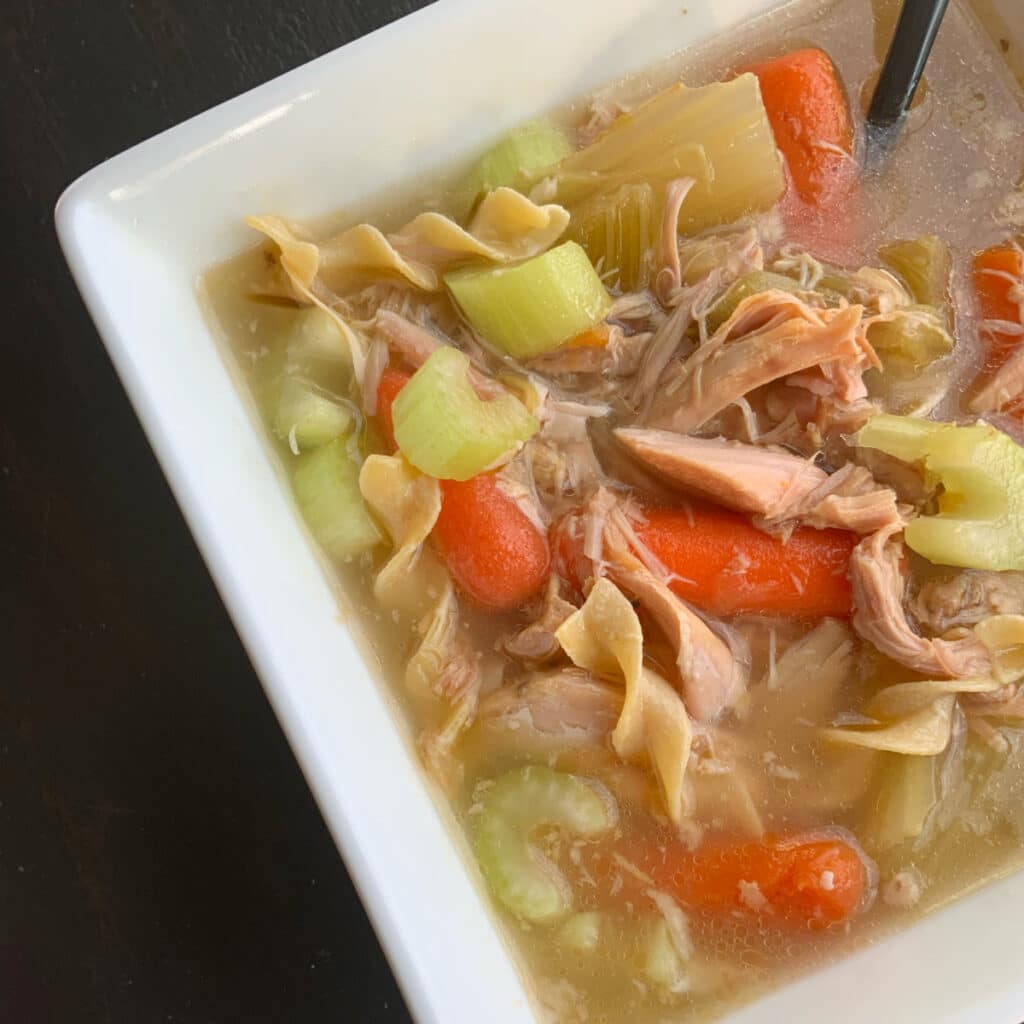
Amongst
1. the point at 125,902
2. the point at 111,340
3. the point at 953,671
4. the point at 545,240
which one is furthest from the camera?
the point at 125,902

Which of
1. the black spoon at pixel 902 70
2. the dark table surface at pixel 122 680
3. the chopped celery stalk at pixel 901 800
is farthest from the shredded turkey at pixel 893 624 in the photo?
the dark table surface at pixel 122 680

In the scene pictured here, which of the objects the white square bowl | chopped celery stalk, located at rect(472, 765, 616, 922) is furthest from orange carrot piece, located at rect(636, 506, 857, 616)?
the white square bowl

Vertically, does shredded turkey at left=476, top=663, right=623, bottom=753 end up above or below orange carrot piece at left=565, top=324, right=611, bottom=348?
below

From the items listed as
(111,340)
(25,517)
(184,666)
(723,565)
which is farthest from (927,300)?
(25,517)

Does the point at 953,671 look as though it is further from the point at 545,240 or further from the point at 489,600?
the point at 545,240

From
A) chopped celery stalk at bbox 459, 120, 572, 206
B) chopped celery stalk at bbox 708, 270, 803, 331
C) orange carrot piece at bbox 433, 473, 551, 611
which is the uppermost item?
chopped celery stalk at bbox 459, 120, 572, 206

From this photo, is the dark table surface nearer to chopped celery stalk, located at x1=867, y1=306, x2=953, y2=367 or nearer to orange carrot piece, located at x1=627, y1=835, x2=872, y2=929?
orange carrot piece, located at x1=627, y1=835, x2=872, y2=929

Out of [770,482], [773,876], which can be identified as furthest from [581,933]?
[770,482]
